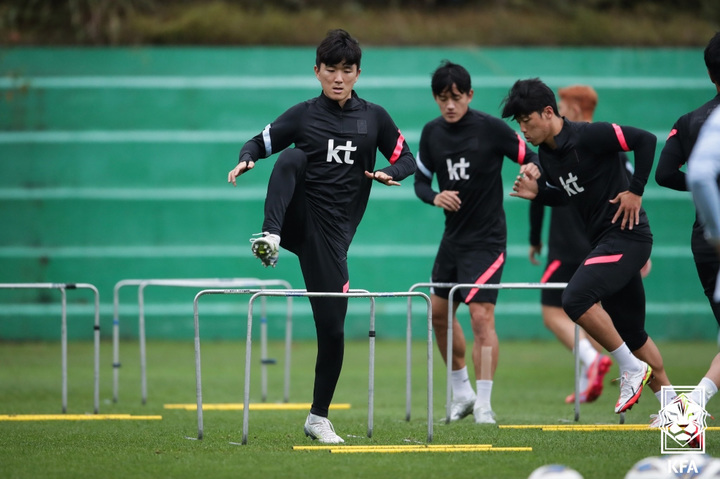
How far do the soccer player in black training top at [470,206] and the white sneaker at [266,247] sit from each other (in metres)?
2.13

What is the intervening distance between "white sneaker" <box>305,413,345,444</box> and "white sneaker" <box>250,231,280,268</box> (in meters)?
1.11

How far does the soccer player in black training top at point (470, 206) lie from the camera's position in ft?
23.8

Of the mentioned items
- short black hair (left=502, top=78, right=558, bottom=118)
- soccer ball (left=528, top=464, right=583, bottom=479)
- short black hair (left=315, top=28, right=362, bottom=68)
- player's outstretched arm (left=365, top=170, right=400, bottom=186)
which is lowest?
soccer ball (left=528, top=464, right=583, bottom=479)

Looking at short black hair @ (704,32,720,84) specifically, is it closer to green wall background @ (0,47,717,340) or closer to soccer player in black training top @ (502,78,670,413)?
soccer player in black training top @ (502,78,670,413)

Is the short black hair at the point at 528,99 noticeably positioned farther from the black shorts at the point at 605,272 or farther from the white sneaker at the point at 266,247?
the white sneaker at the point at 266,247

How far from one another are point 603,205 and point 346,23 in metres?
9.89

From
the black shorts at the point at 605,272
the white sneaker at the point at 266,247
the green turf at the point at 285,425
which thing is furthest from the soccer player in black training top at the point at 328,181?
the black shorts at the point at 605,272

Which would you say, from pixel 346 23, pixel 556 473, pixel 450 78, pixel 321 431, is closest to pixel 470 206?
pixel 450 78

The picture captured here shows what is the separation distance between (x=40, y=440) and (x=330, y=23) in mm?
10619

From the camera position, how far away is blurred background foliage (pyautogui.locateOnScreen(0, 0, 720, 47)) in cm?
1487

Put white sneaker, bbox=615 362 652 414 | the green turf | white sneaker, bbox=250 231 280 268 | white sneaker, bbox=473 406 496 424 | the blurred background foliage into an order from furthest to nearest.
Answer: the blurred background foliage < white sneaker, bbox=473 406 496 424 < white sneaker, bbox=615 362 652 414 < white sneaker, bbox=250 231 280 268 < the green turf

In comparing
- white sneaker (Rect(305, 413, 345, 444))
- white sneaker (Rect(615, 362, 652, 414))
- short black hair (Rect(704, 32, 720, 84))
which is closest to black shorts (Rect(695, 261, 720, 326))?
white sneaker (Rect(615, 362, 652, 414))

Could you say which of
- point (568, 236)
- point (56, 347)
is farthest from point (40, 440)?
point (56, 347)

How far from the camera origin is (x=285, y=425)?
6863 millimetres
